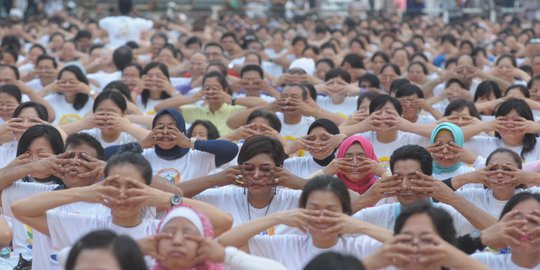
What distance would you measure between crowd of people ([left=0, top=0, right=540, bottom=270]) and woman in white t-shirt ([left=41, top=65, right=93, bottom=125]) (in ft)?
0.07

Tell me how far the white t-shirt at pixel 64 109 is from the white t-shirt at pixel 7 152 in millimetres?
2204

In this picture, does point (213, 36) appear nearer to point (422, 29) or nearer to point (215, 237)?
point (422, 29)

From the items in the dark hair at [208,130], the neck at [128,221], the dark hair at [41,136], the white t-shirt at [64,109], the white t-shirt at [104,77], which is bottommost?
the white t-shirt at [104,77]

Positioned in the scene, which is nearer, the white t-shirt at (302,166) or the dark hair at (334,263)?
the dark hair at (334,263)

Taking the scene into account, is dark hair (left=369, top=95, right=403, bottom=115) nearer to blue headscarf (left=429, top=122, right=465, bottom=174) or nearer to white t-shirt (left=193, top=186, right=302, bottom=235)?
blue headscarf (left=429, top=122, right=465, bottom=174)

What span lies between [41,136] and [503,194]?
3.02 metres

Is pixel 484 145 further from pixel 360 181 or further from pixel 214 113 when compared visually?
pixel 214 113

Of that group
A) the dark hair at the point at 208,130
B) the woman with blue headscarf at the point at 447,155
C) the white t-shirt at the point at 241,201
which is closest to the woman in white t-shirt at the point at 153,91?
the dark hair at the point at 208,130

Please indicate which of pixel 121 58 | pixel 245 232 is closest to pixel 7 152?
pixel 245 232

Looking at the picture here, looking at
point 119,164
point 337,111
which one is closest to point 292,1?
point 337,111

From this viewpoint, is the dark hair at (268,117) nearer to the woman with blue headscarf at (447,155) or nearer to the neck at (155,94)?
the woman with blue headscarf at (447,155)

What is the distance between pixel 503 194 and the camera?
265 inches

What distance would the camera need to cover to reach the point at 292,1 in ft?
101

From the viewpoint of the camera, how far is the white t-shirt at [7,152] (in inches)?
325
